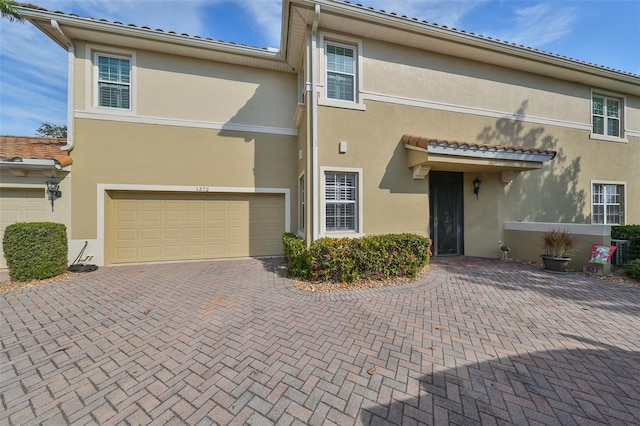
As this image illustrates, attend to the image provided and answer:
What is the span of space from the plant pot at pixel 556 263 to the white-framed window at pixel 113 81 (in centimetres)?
1295

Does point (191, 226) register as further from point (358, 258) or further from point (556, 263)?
point (556, 263)

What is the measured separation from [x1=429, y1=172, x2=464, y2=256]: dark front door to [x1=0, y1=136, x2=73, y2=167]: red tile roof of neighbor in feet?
36.7

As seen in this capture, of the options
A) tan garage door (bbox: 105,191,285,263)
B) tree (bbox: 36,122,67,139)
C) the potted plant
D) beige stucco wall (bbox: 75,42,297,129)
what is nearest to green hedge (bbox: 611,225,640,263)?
the potted plant

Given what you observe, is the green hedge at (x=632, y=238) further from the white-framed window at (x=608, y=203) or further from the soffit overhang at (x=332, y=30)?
the soffit overhang at (x=332, y=30)

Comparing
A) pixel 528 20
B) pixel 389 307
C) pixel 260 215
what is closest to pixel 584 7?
pixel 528 20

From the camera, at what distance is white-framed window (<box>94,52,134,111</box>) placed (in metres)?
7.46

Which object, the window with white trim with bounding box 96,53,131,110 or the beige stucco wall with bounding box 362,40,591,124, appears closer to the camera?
the beige stucco wall with bounding box 362,40,591,124

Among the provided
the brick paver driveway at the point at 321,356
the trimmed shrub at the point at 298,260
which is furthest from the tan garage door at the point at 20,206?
the trimmed shrub at the point at 298,260

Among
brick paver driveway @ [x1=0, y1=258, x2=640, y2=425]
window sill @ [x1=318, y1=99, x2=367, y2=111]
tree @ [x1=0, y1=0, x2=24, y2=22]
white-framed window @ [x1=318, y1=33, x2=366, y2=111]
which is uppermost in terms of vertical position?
tree @ [x1=0, y1=0, x2=24, y2=22]

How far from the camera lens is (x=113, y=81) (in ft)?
24.7

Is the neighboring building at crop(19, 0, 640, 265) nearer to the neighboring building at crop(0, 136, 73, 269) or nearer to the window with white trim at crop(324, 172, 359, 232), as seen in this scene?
the window with white trim at crop(324, 172, 359, 232)

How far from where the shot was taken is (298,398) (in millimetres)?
2367

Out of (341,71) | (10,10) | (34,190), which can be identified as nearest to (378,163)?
(341,71)

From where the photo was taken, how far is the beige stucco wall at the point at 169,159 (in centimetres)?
727
